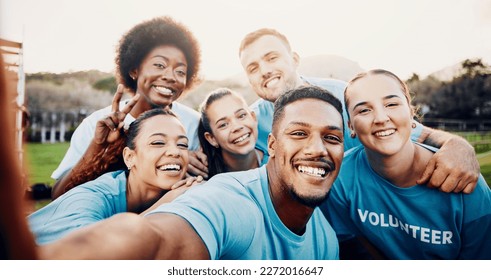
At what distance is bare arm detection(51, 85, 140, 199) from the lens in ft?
10.2

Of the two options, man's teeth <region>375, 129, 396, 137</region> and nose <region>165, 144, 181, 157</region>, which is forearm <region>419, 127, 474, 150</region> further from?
nose <region>165, 144, 181, 157</region>

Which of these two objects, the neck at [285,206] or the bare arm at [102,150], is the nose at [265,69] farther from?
the bare arm at [102,150]

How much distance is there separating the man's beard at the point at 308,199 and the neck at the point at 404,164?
453mm

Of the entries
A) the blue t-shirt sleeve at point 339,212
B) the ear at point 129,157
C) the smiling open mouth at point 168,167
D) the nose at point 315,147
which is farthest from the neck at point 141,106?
the blue t-shirt sleeve at point 339,212

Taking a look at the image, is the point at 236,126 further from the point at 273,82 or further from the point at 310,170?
the point at 310,170

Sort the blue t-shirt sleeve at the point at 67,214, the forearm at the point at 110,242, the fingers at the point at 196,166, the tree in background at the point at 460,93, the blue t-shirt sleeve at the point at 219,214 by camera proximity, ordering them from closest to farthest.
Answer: the forearm at the point at 110,242, the blue t-shirt sleeve at the point at 219,214, the blue t-shirt sleeve at the point at 67,214, the fingers at the point at 196,166, the tree in background at the point at 460,93

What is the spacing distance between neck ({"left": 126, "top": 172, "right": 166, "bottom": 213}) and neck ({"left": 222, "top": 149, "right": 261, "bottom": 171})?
1.50ft

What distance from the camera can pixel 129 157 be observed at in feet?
10.2

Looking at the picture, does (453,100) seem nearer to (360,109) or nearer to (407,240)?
(360,109)

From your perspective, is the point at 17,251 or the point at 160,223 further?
the point at 160,223

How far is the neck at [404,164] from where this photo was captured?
3129 mm
